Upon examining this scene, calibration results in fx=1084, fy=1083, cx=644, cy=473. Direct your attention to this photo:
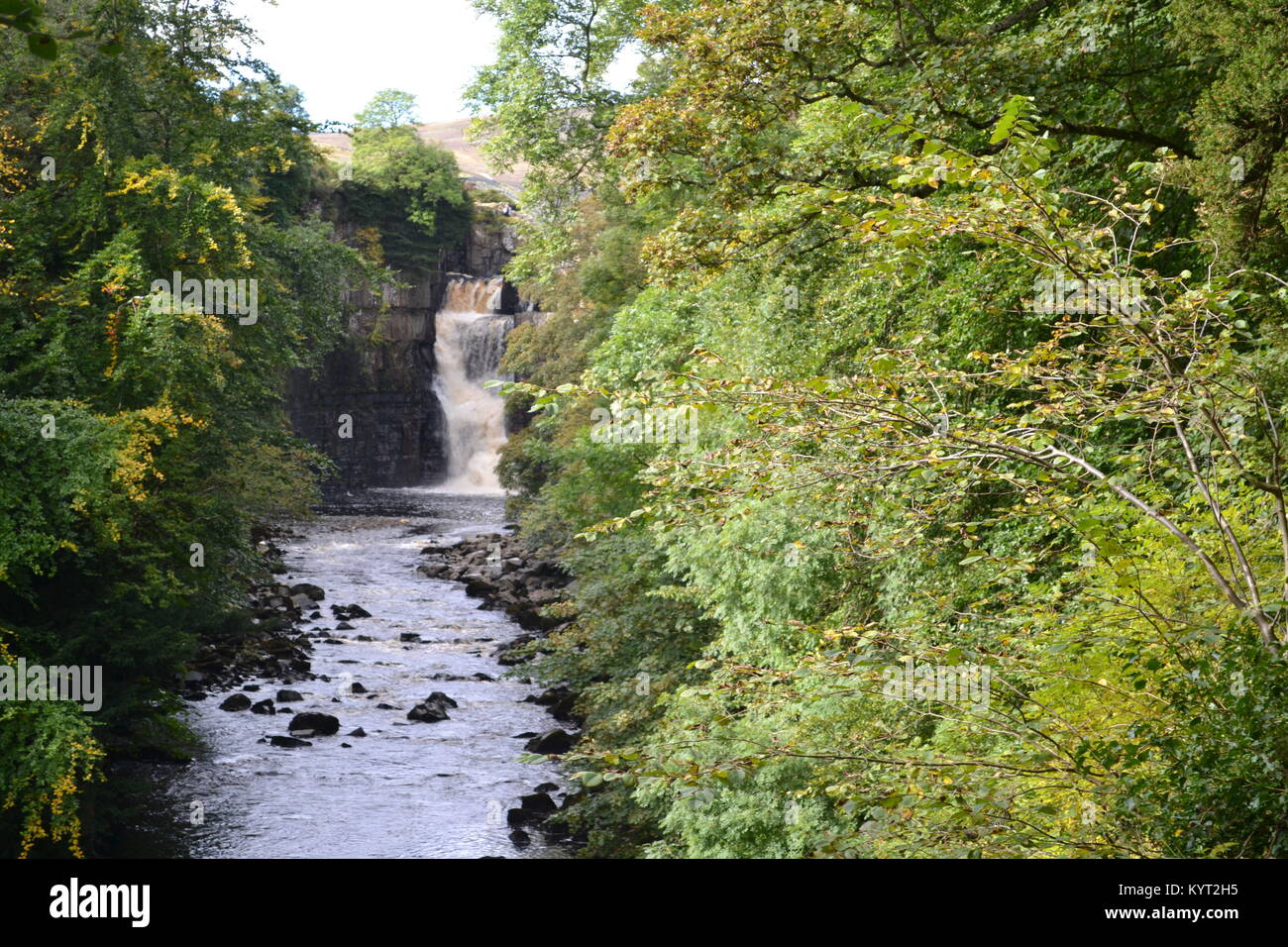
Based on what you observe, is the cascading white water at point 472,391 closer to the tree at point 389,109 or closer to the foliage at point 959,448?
the tree at point 389,109

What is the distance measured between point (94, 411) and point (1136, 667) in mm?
13057

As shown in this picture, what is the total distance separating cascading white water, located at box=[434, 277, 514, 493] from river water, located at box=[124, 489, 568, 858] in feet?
76.0

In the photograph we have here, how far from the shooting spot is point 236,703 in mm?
19328

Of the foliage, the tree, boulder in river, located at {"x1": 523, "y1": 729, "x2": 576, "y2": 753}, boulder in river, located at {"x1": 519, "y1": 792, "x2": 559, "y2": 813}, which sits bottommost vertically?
boulder in river, located at {"x1": 519, "y1": 792, "x2": 559, "y2": 813}

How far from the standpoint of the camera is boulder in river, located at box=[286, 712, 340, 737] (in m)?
18.3

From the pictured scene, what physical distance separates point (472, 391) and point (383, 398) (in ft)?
16.4

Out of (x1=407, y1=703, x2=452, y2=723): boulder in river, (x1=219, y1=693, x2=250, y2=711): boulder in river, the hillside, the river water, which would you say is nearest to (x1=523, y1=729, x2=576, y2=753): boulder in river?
the river water

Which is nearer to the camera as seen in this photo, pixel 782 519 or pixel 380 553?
pixel 782 519

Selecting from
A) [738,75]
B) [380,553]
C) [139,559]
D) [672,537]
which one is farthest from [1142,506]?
[380,553]

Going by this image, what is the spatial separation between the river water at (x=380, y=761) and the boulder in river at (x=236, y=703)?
18cm

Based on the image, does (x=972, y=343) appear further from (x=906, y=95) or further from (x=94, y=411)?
(x=94, y=411)

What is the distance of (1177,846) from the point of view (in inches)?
163

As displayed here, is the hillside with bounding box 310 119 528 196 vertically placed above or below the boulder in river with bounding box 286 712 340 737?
above

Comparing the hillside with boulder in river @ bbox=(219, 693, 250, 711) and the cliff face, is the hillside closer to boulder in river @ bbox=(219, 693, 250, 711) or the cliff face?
the cliff face
